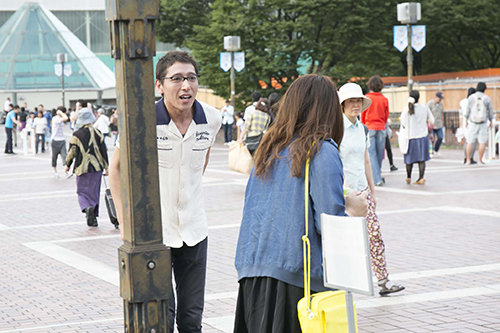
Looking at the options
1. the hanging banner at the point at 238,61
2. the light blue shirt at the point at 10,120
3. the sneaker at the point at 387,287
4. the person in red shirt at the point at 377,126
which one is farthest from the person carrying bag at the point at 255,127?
the light blue shirt at the point at 10,120

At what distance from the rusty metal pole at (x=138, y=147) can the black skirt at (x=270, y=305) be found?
2.21ft

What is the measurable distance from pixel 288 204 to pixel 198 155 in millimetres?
941

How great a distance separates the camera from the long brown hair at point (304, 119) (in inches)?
139

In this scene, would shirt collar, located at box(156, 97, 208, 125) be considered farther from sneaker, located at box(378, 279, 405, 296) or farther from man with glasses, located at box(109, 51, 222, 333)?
sneaker, located at box(378, 279, 405, 296)

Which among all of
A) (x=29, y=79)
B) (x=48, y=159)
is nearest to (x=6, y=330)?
(x=48, y=159)

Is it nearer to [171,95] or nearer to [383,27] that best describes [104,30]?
[383,27]

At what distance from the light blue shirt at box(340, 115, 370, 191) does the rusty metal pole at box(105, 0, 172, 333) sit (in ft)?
12.9

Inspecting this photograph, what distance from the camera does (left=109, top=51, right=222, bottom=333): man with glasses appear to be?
411cm

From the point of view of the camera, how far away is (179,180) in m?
4.18

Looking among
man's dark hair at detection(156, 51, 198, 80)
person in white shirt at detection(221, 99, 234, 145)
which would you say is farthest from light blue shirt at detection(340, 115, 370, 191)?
person in white shirt at detection(221, 99, 234, 145)

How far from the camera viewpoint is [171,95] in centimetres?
411

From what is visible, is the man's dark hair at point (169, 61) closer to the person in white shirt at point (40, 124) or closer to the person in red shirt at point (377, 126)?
the person in red shirt at point (377, 126)

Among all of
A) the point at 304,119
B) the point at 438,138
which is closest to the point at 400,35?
the point at 438,138

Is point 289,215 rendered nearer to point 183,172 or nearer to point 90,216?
point 183,172
